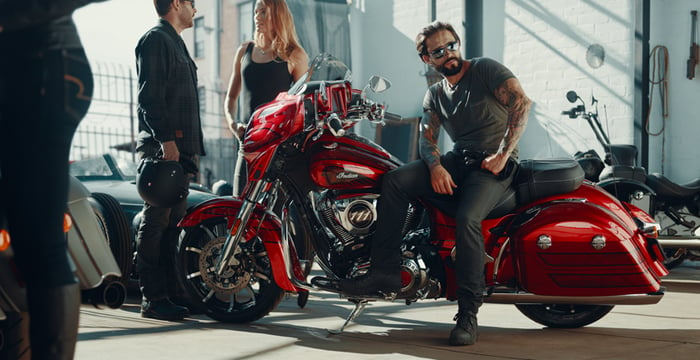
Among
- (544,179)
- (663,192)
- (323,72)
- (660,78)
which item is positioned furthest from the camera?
(660,78)

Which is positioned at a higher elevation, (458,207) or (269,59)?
(269,59)

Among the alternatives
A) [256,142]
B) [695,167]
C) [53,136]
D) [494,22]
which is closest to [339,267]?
[256,142]

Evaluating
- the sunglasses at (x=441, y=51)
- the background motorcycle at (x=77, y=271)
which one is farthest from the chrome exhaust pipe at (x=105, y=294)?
the sunglasses at (x=441, y=51)

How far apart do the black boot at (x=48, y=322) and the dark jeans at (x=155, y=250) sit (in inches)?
84.8

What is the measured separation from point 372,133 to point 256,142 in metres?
9.36

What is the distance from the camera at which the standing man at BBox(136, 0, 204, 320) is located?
366cm

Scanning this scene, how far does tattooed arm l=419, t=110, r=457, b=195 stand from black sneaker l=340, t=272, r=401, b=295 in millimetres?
400

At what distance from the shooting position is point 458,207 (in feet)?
10.3

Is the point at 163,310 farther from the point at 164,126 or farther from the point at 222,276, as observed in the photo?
the point at 164,126

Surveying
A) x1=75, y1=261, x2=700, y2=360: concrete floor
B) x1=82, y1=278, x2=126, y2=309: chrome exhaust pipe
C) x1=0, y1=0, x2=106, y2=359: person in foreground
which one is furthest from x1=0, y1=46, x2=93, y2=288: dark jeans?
x1=75, y1=261, x2=700, y2=360: concrete floor

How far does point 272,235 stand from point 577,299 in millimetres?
1282

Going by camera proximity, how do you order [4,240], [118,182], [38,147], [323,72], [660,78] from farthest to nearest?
[660,78]
[118,182]
[323,72]
[4,240]
[38,147]

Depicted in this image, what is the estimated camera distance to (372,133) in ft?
41.5

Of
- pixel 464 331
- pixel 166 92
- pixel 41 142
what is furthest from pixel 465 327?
pixel 41 142
